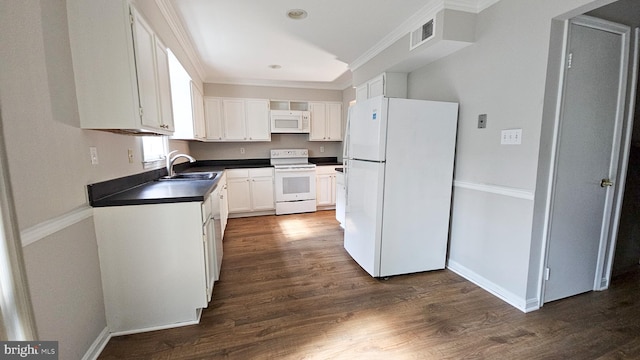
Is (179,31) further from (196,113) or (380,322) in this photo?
(380,322)

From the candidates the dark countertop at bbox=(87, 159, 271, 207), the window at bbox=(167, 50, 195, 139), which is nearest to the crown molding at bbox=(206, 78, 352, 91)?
the window at bbox=(167, 50, 195, 139)

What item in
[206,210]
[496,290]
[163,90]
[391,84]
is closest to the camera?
[206,210]

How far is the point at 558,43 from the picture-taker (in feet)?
5.66

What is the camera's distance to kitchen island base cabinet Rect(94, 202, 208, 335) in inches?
63.3

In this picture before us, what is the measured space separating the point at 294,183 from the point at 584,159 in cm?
359

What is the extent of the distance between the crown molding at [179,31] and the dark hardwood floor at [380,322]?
7.81 feet

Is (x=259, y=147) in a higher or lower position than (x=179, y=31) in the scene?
lower

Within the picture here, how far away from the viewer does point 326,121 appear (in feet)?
16.9

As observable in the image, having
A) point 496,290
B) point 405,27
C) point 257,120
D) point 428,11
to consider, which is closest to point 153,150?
point 257,120

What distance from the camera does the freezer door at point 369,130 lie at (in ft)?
7.32

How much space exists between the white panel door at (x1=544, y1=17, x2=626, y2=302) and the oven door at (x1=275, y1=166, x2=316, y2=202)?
132 inches

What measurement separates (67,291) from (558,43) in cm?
324

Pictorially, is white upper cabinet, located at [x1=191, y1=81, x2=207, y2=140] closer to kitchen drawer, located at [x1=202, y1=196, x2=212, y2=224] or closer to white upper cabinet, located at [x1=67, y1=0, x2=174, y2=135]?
kitchen drawer, located at [x1=202, y1=196, x2=212, y2=224]

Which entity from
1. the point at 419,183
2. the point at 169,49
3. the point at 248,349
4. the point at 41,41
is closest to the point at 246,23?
the point at 169,49
